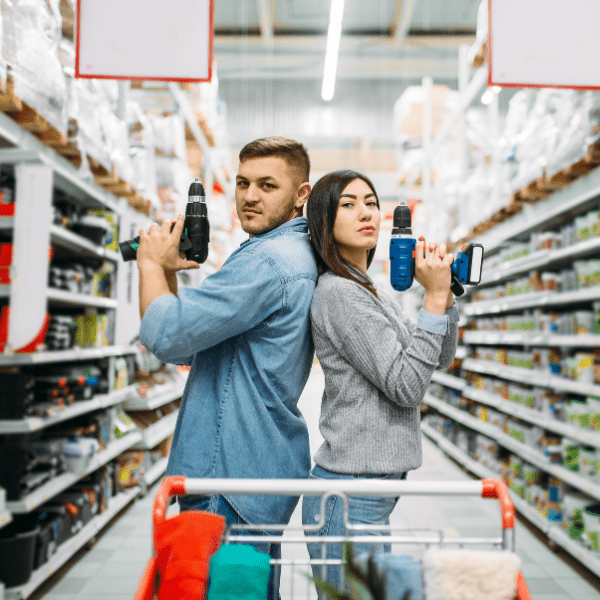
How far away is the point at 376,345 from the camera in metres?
1.26

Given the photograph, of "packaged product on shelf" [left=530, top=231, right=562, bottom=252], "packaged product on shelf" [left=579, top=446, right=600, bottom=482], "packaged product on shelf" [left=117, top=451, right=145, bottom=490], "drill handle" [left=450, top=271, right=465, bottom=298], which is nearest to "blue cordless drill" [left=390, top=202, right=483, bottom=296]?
"drill handle" [left=450, top=271, right=465, bottom=298]

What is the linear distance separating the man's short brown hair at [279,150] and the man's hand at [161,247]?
0.88 feet

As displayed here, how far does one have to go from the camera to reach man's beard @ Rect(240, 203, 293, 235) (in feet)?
4.82

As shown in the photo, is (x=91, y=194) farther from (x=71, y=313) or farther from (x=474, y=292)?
(x=474, y=292)

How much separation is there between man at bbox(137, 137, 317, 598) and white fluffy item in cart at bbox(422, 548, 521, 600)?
457mm

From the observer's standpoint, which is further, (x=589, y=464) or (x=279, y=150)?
(x=589, y=464)

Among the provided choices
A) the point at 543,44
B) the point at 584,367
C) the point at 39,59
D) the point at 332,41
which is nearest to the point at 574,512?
the point at 584,367

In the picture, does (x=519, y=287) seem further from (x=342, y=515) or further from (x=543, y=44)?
(x=342, y=515)

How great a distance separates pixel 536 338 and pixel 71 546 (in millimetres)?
3100

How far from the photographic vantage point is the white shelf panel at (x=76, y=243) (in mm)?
3014

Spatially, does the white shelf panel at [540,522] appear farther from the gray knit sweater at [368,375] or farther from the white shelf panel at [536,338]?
the gray knit sweater at [368,375]

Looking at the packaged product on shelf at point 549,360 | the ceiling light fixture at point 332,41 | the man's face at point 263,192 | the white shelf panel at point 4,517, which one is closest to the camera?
the man's face at point 263,192

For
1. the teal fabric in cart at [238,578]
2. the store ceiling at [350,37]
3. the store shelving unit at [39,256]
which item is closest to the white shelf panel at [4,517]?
the store shelving unit at [39,256]

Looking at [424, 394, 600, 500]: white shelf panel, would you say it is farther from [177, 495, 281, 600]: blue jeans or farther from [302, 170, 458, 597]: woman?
[177, 495, 281, 600]: blue jeans
